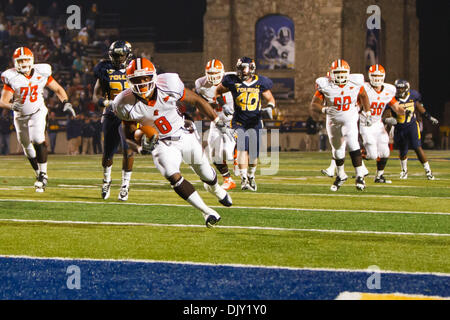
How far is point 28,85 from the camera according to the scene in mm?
10203

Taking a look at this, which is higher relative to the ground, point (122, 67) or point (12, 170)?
point (122, 67)

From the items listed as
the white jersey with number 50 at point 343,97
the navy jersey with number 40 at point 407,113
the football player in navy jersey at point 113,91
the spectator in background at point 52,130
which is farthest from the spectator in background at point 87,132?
the football player in navy jersey at point 113,91

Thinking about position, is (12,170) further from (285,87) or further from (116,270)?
(285,87)

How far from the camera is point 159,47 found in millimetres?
33656

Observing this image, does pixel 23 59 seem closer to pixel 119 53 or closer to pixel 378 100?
pixel 119 53

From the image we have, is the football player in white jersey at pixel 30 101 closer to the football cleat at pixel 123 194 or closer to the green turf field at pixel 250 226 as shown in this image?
the green turf field at pixel 250 226

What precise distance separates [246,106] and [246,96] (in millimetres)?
137

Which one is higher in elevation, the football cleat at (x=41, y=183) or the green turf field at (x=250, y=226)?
the football cleat at (x=41, y=183)

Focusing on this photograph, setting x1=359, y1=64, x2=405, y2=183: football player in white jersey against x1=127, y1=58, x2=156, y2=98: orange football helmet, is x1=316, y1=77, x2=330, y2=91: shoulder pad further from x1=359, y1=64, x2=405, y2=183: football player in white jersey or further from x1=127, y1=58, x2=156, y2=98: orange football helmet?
x1=127, y1=58, x2=156, y2=98: orange football helmet

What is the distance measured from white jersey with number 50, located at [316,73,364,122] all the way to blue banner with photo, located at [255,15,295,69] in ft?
71.9

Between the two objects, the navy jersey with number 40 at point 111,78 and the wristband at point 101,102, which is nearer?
the wristband at point 101,102

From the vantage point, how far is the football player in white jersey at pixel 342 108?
34.2 feet
